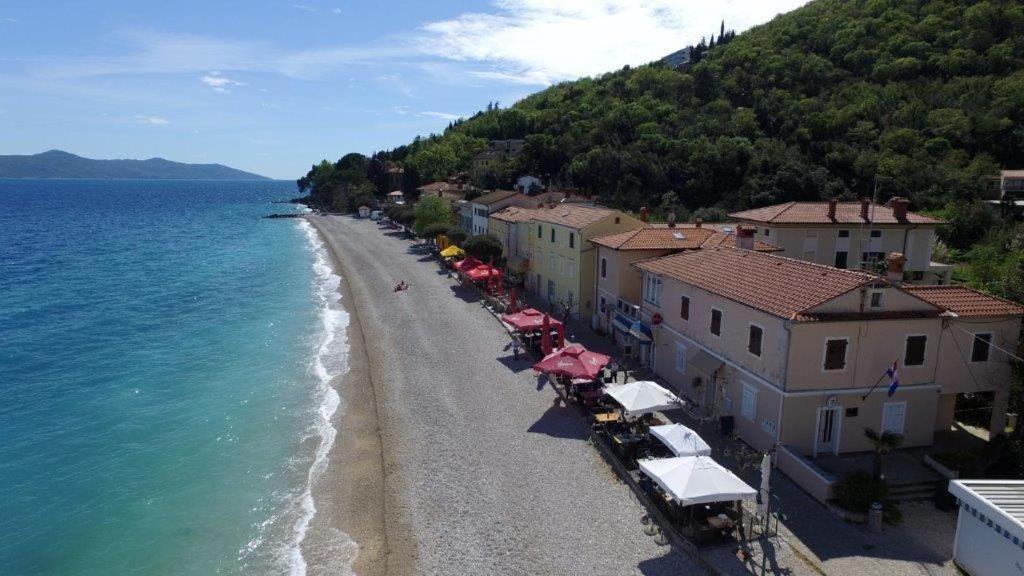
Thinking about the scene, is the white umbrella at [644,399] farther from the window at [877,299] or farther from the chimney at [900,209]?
the chimney at [900,209]

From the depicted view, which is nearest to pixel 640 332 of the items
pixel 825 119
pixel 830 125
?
pixel 830 125

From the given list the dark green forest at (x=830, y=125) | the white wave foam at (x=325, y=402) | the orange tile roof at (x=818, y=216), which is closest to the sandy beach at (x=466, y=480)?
the white wave foam at (x=325, y=402)

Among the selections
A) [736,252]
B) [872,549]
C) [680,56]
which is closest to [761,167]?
[736,252]

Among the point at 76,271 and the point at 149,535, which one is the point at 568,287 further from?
the point at 76,271

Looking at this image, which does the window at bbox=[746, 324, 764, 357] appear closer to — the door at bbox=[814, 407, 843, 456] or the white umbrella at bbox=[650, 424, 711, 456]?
the door at bbox=[814, 407, 843, 456]

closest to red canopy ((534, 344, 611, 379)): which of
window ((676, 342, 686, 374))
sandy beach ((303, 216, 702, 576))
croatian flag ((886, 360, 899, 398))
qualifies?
sandy beach ((303, 216, 702, 576))

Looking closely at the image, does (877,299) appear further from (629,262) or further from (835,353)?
(629,262)
